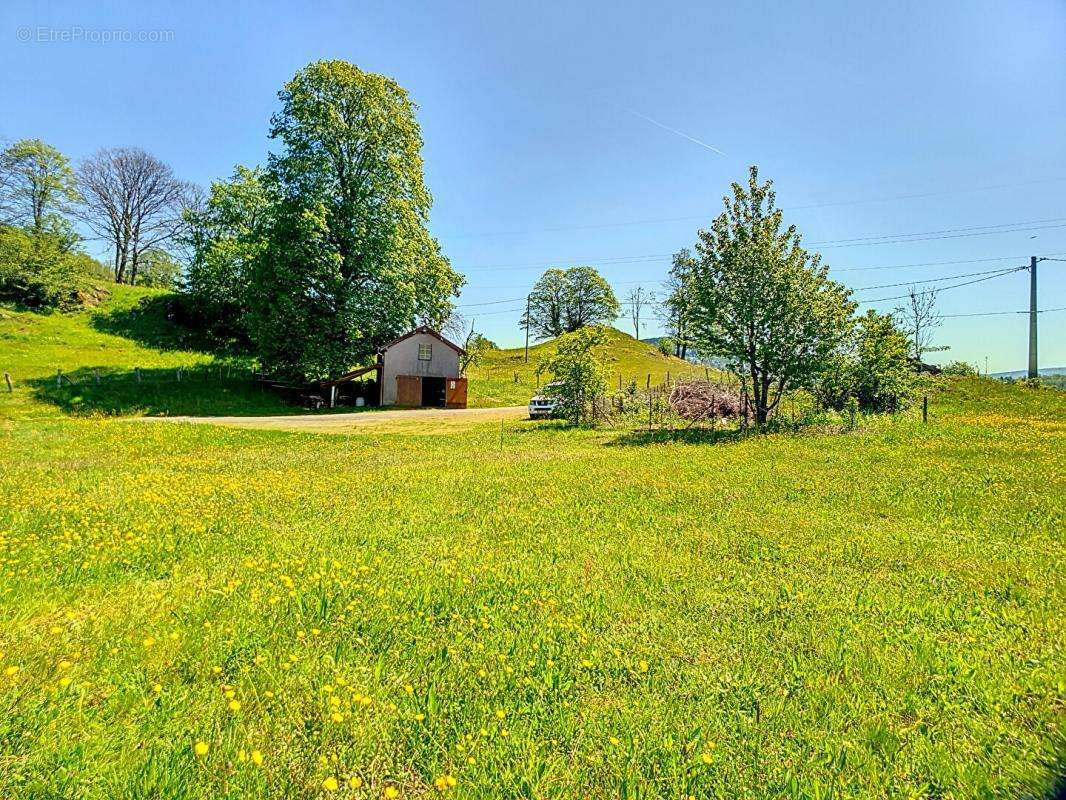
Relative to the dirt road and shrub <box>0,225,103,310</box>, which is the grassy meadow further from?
shrub <box>0,225,103,310</box>

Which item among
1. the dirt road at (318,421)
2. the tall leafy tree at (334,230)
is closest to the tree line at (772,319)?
the dirt road at (318,421)

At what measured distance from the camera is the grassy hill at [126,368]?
24.3 m

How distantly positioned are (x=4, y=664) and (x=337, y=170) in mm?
33316

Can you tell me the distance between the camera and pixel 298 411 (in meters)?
28.8

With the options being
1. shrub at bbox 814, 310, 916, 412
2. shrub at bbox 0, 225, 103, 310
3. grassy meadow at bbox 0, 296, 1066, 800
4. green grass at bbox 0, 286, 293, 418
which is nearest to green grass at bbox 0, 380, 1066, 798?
grassy meadow at bbox 0, 296, 1066, 800

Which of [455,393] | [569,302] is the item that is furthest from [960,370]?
[569,302]

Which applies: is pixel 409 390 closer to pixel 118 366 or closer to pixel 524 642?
pixel 118 366

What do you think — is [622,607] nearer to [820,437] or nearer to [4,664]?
[4,664]

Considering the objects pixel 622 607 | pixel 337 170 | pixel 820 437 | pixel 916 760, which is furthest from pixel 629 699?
pixel 337 170

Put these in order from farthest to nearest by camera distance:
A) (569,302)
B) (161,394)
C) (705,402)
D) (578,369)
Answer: (569,302), (161,394), (578,369), (705,402)

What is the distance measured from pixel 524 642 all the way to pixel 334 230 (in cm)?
3153

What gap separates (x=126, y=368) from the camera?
1187 inches

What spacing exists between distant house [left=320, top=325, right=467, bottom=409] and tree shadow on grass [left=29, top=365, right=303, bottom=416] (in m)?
5.24

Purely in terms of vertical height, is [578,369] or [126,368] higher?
[578,369]
